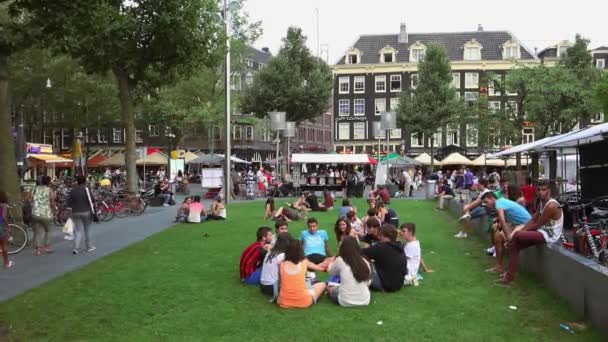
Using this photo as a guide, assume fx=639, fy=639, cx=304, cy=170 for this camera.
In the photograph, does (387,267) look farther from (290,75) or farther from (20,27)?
(290,75)

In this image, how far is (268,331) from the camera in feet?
23.6

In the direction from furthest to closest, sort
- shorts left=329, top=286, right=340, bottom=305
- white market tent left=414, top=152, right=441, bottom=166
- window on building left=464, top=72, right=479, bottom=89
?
window on building left=464, top=72, right=479, bottom=89, white market tent left=414, top=152, right=441, bottom=166, shorts left=329, top=286, right=340, bottom=305

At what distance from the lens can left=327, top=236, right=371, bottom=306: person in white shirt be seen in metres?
8.20

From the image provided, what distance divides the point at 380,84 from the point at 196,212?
55.9 m

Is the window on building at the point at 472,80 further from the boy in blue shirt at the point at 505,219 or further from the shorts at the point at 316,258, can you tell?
the shorts at the point at 316,258

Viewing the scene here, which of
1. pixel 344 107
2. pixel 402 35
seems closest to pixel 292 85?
pixel 344 107

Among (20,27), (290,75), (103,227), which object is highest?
(290,75)

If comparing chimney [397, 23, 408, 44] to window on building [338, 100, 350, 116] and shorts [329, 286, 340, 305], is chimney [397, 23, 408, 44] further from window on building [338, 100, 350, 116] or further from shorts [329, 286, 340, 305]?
shorts [329, 286, 340, 305]

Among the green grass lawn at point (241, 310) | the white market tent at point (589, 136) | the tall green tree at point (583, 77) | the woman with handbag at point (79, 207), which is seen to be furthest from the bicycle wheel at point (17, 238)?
the tall green tree at point (583, 77)

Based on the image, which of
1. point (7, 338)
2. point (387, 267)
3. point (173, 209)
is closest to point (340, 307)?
point (387, 267)

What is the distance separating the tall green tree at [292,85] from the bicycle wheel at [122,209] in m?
25.0

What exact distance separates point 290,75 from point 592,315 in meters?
42.0

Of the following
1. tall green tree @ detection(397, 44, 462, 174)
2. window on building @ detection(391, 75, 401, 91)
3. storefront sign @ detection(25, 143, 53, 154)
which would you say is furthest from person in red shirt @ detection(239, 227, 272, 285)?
window on building @ detection(391, 75, 401, 91)

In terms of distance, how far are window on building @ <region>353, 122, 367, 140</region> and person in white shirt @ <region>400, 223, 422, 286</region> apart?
65478 mm
